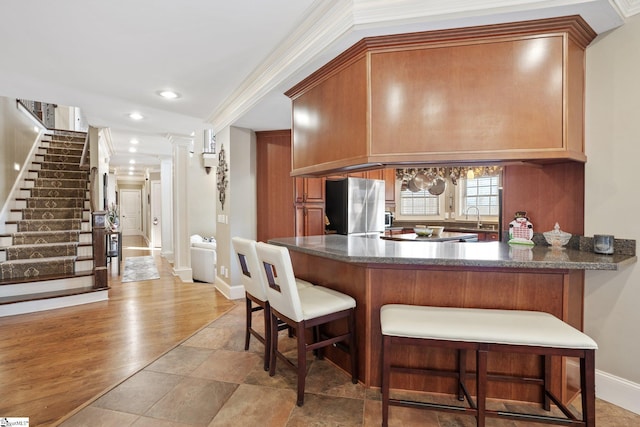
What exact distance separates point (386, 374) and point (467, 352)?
69 centimetres

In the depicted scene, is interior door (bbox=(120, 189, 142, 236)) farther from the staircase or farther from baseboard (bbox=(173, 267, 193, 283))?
baseboard (bbox=(173, 267, 193, 283))

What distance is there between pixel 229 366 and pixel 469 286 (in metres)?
1.85

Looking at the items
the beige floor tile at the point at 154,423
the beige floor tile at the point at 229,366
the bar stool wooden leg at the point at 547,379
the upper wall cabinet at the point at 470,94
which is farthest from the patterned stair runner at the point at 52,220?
the bar stool wooden leg at the point at 547,379

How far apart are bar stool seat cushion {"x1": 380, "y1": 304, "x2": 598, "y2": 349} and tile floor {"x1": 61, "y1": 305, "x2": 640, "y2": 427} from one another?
0.62 metres

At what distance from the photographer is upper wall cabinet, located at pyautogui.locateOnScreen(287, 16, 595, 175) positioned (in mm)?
1958

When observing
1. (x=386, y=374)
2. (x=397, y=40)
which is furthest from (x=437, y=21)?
(x=386, y=374)

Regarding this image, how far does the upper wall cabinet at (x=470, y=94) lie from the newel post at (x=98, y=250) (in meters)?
3.72

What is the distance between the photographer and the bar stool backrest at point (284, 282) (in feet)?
6.39

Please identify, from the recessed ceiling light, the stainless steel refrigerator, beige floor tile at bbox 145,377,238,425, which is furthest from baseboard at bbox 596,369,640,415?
the recessed ceiling light

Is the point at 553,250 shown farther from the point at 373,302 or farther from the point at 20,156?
the point at 20,156

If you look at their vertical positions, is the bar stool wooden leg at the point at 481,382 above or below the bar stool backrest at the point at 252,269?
below

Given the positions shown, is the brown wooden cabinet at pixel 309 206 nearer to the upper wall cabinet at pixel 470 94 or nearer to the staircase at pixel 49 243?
the upper wall cabinet at pixel 470 94

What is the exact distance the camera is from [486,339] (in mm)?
Result: 1542

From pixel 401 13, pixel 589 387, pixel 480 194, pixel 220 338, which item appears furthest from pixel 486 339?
pixel 480 194
